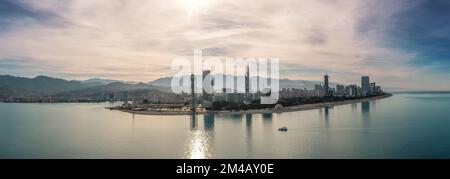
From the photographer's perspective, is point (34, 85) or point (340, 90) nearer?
point (340, 90)

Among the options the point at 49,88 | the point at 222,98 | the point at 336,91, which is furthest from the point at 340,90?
the point at 49,88

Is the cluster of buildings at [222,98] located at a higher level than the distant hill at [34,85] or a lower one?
lower

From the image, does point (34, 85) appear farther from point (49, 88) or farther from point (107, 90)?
point (107, 90)

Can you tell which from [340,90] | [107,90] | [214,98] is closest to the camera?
[214,98]

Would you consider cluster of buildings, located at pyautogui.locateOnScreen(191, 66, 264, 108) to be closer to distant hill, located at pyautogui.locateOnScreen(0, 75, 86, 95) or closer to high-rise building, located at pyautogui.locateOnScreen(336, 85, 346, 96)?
high-rise building, located at pyautogui.locateOnScreen(336, 85, 346, 96)

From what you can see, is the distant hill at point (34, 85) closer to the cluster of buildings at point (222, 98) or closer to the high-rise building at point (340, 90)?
the cluster of buildings at point (222, 98)

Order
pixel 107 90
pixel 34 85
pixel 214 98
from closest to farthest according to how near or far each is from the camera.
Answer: pixel 214 98
pixel 107 90
pixel 34 85

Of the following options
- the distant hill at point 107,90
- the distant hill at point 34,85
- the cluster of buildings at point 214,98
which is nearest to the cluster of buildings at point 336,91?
the cluster of buildings at point 214,98

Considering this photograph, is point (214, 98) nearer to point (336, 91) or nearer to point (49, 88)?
point (336, 91)

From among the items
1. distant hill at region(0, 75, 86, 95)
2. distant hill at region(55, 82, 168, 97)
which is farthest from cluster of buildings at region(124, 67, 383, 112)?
distant hill at region(0, 75, 86, 95)

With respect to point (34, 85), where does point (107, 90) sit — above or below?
below

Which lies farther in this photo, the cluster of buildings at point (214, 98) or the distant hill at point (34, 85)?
the distant hill at point (34, 85)
